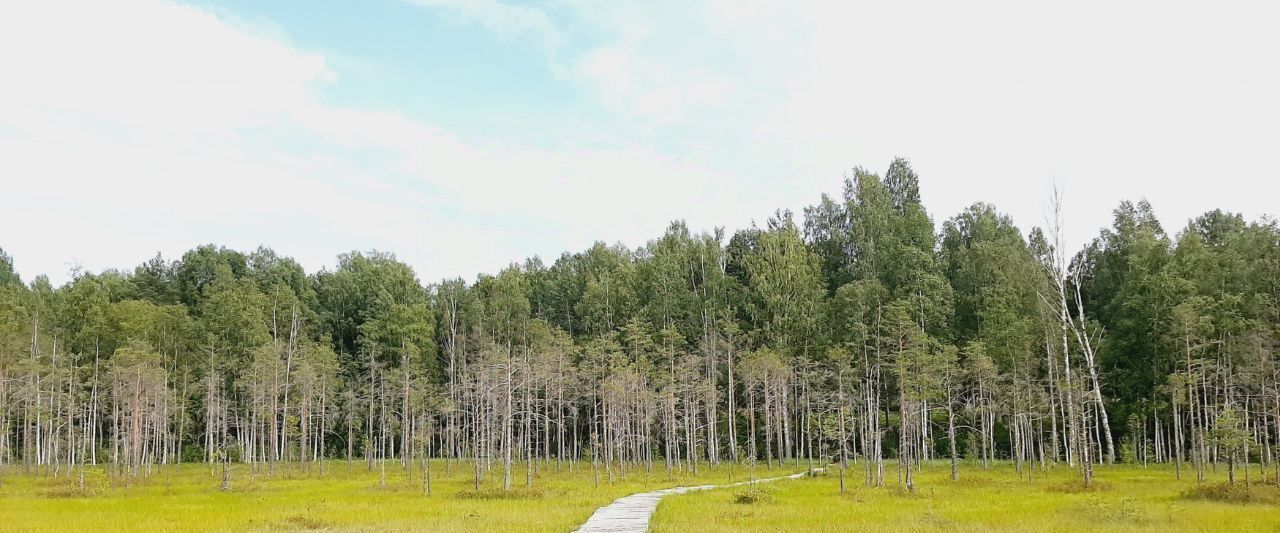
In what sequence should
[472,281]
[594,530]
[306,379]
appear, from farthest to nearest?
[472,281] < [306,379] < [594,530]

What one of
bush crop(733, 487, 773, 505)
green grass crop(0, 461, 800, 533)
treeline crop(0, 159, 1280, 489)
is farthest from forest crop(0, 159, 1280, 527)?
bush crop(733, 487, 773, 505)

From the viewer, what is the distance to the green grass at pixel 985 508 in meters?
24.1

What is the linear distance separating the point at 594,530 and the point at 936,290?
166 feet

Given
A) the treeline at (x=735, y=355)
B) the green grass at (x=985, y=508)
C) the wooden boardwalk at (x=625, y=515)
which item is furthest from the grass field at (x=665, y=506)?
the treeline at (x=735, y=355)

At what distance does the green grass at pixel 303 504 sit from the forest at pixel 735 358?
104 inches

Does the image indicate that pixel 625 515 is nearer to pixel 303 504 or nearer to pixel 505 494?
pixel 505 494

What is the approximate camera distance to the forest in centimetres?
5131

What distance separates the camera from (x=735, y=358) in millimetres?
72500

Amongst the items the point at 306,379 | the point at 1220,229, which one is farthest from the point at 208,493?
the point at 1220,229

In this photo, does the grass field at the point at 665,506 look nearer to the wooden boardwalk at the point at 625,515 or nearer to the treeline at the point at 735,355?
the wooden boardwalk at the point at 625,515

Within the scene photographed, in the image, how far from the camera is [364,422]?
292 feet

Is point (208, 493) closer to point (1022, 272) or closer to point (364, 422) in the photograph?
point (364, 422)

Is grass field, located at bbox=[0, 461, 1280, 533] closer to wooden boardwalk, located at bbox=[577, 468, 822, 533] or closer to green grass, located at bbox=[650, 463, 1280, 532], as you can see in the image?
green grass, located at bbox=[650, 463, 1280, 532]

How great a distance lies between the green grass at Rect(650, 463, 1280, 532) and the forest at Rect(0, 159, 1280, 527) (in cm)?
443
